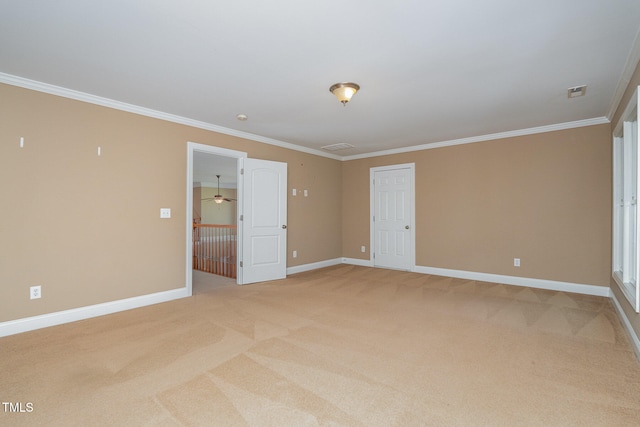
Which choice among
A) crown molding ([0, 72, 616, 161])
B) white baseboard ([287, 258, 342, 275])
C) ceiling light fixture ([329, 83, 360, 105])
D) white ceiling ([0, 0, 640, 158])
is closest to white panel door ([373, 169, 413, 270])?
crown molding ([0, 72, 616, 161])

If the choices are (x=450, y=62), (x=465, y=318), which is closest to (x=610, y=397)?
(x=465, y=318)

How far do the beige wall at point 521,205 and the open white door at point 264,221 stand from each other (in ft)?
8.55

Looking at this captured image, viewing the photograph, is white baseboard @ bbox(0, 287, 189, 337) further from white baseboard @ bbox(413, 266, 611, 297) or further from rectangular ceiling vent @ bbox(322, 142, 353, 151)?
white baseboard @ bbox(413, 266, 611, 297)

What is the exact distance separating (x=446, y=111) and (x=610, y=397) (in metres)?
3.25

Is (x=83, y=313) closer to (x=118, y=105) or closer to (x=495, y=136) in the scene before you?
(x=118, y=105)

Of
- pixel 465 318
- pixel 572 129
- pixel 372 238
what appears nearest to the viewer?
pixel 465 318

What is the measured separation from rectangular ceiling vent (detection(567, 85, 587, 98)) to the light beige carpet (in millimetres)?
2516

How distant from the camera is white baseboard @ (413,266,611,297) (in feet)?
14.1

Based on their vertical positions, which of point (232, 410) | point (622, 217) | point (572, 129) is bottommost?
point (232, 410)

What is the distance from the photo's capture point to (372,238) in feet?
A: 21.7

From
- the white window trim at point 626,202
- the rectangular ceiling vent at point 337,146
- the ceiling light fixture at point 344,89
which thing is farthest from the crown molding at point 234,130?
the ceiling light fixture at point 344,89

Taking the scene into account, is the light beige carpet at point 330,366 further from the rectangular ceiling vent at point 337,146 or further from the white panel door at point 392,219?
the rectangular ceiling vent at point 337,146

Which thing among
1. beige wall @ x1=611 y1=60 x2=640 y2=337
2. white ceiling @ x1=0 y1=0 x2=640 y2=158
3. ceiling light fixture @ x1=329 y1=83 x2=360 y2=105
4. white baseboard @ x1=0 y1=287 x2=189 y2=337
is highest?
white ceiling @ x1=0 y1=0 x2=640 y2=158

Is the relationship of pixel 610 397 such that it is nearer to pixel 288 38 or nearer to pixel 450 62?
pixel 450 62
